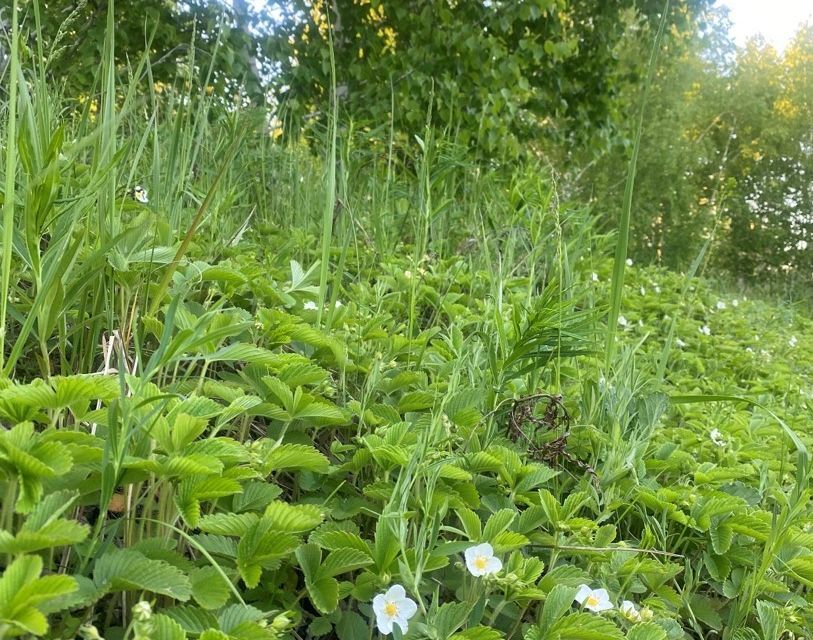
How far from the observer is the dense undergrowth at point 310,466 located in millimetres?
798

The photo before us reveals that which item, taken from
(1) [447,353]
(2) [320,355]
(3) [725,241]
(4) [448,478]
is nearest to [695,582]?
(4) [448,478]

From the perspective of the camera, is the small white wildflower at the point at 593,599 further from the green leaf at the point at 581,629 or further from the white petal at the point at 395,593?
the white petal at the point at 395,593

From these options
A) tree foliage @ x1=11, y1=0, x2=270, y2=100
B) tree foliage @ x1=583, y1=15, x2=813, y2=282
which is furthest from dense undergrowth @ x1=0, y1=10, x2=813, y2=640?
tree foliage @ x1=583, y1=15, x2=813, y2=282

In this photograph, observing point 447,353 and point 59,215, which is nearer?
point 59,215

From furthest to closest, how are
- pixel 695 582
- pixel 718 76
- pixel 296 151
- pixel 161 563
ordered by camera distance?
pixel 718 76 → pixel 296 151 → pixel 695 582 → pixel 161 563

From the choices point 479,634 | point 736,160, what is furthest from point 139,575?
point 736,160

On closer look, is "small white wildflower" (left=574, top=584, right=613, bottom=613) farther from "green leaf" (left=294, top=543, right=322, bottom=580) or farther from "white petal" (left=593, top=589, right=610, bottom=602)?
"green leaf" (left=294, top=543, right=322, bottom=580)

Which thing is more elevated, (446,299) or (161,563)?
(446,299)

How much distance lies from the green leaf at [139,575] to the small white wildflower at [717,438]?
152 cm

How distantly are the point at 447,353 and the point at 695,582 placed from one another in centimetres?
77

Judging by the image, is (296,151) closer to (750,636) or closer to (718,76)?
(750,636)

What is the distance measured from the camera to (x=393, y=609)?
879 mm

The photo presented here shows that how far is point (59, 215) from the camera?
1.18m

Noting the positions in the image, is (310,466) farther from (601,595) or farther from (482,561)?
(601,595)
